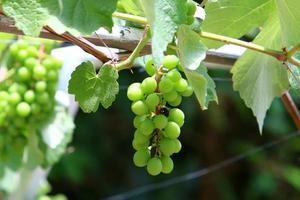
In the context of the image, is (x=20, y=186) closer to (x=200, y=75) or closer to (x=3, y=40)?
(x=3, y=40)

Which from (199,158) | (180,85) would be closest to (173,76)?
(180,85)

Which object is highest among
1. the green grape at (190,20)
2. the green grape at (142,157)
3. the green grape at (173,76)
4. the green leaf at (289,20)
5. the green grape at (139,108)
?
A: the green grape at (190,20)

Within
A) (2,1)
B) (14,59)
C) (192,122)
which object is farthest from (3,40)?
(192,122)

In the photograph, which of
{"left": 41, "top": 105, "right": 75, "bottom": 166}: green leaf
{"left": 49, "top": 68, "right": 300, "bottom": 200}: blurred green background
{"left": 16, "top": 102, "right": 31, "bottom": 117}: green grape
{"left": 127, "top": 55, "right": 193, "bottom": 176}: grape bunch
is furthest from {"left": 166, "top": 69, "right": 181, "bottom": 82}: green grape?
{"left": 49, "top": 68, "right": 300, "bottom": 200}: blurred green background

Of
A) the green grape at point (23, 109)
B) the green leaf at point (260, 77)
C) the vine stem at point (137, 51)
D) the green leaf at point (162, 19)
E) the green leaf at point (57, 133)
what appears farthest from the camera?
the green leaf at point (57, 133)

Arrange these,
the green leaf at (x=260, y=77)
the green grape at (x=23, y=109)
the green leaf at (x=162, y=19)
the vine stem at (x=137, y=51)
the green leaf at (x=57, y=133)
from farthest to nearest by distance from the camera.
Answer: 1. the green leaf at (x=57, y=133)
2. the green grape at (x=23, y=109)
3. the green leaf at (x=260, y=77)
4. the vine stem at (x=137, y=51)
5. the green leaf at (x=162, y=19)

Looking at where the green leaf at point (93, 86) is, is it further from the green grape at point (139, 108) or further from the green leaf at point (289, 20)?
the green leaf at point (289, 20)

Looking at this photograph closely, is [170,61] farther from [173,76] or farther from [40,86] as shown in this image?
[40,86]

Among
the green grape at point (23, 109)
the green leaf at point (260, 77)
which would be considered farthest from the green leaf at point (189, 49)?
the green grape at point (23, 109)
